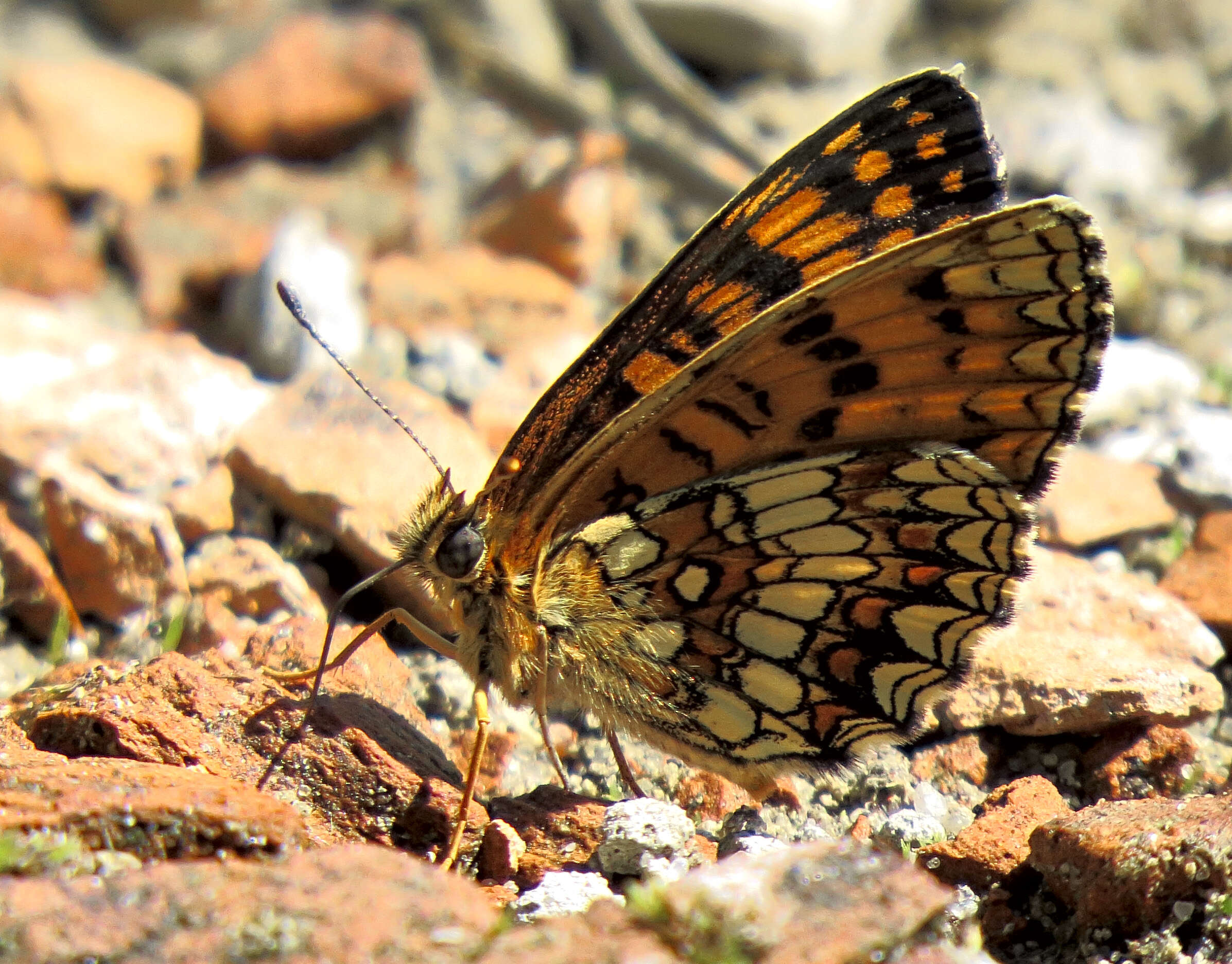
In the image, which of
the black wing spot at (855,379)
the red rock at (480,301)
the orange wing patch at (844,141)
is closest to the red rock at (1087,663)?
the black wing spot at (855,379)

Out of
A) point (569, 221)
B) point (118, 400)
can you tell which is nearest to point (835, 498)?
point (118, 400)

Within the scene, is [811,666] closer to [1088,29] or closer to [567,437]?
[567,437]

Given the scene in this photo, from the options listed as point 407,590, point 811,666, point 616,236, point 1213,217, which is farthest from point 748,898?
point 1213,217

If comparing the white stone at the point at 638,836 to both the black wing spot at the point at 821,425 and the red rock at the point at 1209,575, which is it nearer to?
the black wing spot at the point at 821,425

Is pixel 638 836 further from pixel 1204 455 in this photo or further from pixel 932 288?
pixel 1204 455

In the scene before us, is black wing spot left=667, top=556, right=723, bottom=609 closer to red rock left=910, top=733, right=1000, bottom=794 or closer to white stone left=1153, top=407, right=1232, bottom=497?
red rock left=910, top=733, right=1000, bottom=794
